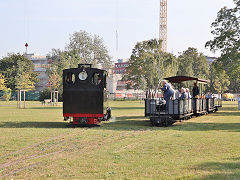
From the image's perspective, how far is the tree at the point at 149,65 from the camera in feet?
240

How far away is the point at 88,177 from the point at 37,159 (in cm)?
270

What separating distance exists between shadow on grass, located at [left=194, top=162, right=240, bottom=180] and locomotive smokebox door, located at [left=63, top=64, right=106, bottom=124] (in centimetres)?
1122

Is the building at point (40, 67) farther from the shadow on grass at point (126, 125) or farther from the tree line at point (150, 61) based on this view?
the shadow on grass at point (126, 125)

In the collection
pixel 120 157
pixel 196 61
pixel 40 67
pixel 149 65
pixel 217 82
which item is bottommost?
pixel 120 157

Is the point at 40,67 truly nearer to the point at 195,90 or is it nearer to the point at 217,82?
the point at 217,82

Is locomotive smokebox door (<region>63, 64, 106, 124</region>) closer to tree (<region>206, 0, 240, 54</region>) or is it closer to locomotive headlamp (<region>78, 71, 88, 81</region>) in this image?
locomotive headlamp (<region>78, 71, 88, 81</region>)

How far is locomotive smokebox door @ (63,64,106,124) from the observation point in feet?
66.3

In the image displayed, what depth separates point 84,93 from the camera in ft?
66.8

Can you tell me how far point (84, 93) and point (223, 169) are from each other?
40.6ft

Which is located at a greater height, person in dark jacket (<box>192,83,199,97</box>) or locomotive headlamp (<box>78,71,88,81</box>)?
locomotive headlamp (<box>78,71,88,81</box>)

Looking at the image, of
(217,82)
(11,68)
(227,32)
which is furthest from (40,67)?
(227,32)

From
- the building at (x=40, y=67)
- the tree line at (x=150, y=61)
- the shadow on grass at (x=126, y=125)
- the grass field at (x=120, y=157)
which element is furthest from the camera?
the building at (x=40, y=67)

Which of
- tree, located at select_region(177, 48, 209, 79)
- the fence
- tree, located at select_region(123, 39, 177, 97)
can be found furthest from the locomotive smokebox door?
tree, located at select_region(177, 48, 209, 79)

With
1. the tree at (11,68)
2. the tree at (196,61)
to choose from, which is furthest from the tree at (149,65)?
the tree at (11,68)
